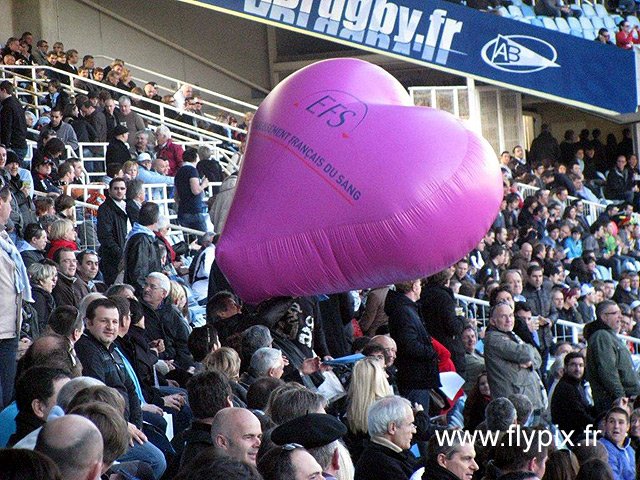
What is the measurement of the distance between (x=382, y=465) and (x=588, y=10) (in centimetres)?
1850

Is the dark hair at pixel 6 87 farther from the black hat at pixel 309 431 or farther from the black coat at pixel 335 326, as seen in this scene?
the black hat at pixel 309 431

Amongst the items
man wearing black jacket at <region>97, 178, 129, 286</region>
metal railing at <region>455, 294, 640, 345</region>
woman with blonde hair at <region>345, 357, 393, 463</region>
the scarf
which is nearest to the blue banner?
metal railing at <region>455, 294, 640, 345</region>

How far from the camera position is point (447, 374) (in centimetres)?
928

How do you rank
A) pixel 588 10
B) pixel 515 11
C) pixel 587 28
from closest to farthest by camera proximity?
pixel 515 11, pixel 587 28, pixel 588 10

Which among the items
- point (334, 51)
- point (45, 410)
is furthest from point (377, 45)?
point (45, 410)

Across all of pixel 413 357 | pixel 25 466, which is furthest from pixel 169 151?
pixel 25 466

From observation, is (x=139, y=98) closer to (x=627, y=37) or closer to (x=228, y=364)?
(x=627, y=37)

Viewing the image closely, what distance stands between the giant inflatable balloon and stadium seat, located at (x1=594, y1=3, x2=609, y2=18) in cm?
1501

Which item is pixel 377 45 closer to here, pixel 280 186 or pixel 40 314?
pixel 280 186

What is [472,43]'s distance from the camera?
1881cm

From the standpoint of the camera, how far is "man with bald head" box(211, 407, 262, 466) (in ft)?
16.0

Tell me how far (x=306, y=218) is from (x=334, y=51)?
16.6 m

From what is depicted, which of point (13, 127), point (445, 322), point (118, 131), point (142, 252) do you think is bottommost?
point (118, 131)

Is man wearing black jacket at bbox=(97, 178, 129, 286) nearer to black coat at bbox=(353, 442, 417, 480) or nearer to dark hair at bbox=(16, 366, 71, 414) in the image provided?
black coat at bbox=(353, 442, 417, 480)
